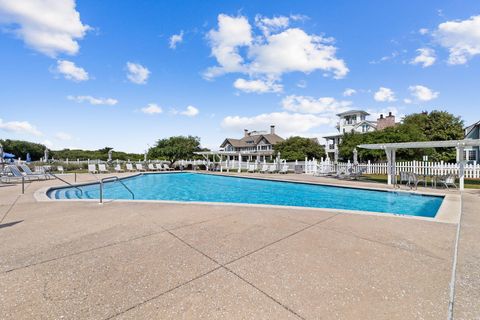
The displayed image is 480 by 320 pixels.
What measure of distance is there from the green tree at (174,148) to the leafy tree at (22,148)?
127ft

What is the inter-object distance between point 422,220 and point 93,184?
1528cm

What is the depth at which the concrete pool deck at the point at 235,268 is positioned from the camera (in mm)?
1911

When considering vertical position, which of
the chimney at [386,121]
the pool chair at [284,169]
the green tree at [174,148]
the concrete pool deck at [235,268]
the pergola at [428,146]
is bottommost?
the concrete pool deck at [235,268]

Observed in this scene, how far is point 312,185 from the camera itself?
1360 centimetres

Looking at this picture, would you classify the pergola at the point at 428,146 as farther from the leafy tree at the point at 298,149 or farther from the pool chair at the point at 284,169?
the leafy tree at the point at 298,149

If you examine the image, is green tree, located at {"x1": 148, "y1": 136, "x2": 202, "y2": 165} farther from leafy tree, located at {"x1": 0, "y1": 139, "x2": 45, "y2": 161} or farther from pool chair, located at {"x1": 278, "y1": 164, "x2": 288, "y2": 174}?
leafy tree, located at {"x1": 0, "y1": 139, "x2": 45, "y2": 161}

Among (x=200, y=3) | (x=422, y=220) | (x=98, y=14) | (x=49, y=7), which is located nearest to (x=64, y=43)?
(x=98, y=14)

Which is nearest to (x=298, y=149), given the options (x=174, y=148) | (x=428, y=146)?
(x=174, y=148)

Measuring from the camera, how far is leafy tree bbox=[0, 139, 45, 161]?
155 ft

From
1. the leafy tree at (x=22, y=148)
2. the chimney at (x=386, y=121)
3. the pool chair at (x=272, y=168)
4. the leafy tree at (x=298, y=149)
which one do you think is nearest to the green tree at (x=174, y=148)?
the pool chair at (x=272, y=168)

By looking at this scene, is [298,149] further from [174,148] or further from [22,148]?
[22,148]

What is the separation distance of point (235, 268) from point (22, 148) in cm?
6692

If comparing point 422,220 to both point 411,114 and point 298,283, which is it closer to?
point 298,283

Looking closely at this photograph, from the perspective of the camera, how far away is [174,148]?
2833cm
